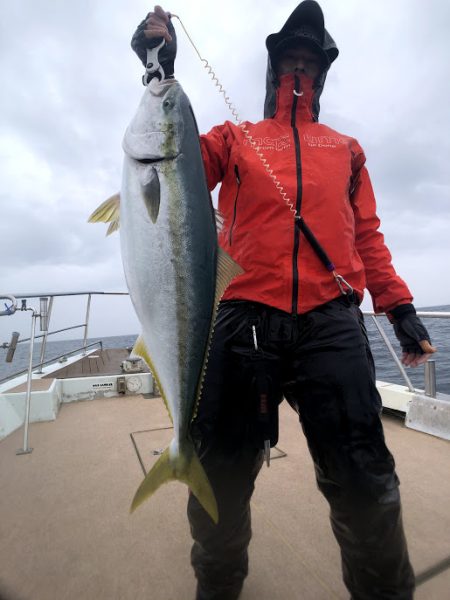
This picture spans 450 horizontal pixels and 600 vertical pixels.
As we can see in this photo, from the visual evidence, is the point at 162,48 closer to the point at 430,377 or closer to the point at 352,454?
the point at 352,454

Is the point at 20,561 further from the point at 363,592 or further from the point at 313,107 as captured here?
the point at 313,107

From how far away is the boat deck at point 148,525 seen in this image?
204 centimetres

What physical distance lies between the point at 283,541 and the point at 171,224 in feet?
6.62

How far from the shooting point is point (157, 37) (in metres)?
1.70

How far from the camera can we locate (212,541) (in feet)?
5.75

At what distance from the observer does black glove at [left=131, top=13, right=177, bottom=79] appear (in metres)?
1.73

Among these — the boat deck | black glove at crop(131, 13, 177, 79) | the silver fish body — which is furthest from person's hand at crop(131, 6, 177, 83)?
the boat deck

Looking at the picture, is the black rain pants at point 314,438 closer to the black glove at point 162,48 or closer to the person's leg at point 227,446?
the person's leg at point 227,446

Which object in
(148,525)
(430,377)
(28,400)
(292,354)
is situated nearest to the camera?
(292,354)

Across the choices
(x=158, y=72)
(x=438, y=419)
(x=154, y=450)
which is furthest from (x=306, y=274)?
(x=438, y=419)

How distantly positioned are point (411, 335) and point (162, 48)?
71.8 inches

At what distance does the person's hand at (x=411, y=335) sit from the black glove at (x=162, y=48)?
1.65m

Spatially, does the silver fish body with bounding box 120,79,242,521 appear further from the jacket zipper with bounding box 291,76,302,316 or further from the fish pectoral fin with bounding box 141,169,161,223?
the jacket zipper with bounding box 291,76,302,316

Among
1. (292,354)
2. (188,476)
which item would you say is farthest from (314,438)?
(188,476)
